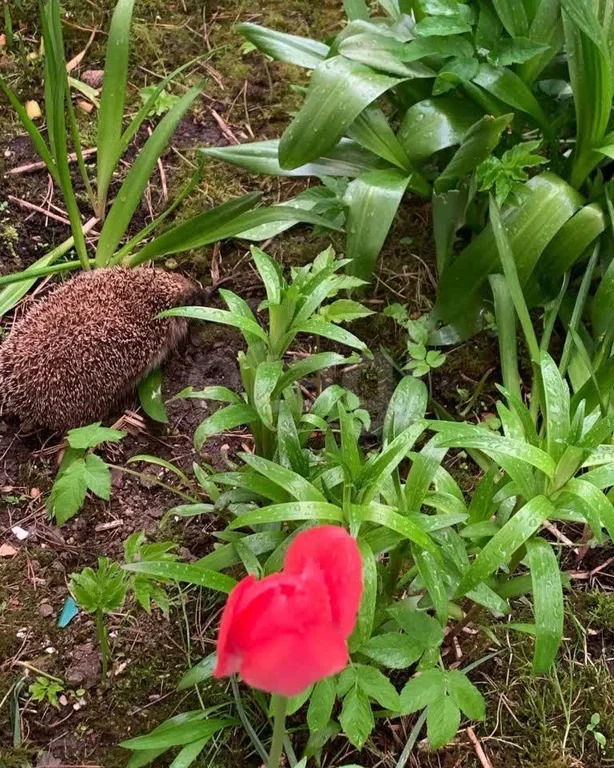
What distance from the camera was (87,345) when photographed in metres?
2.33

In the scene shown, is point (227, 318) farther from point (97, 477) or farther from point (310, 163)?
point (310, 163)

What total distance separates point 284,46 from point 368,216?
672 millimetres

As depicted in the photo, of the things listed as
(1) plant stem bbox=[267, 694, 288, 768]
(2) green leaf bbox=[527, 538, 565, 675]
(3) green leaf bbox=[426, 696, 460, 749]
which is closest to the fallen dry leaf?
(1) plant stem bbox=[267, 694, 288, 768]

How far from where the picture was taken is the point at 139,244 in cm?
271

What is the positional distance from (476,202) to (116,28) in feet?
4.13

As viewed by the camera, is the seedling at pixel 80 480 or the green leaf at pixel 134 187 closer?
the seedling at pixel 80 480

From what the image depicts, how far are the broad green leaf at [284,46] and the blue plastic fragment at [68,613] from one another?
1719mm

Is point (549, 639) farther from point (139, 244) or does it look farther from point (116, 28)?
point (116, 28)

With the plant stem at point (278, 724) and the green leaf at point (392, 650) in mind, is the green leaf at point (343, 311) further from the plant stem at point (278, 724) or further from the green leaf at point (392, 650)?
the plant stem at point (278, 724)

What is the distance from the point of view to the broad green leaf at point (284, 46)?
2.50m

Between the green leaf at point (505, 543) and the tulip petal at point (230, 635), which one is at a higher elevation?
the tulip petal at point (230, 635)

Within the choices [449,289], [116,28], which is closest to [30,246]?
[116,28]

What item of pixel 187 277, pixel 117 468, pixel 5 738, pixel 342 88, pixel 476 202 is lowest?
pixel 5 738

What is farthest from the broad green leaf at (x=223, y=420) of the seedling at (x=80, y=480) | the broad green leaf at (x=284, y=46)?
the broad green leaf at (x=284, y=46)
